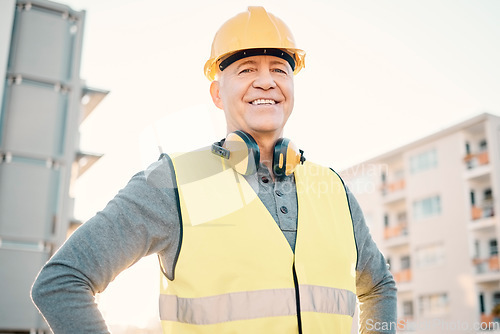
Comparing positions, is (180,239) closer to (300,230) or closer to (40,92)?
(300,230)

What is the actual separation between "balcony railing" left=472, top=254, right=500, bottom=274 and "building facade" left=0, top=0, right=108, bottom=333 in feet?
72.8

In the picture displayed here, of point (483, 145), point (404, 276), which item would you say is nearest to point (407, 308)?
point (404, 276)

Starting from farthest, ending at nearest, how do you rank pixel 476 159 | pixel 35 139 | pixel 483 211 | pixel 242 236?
pixel 476 159
pixel 483 211
pixel 35 139
pixel 242 236

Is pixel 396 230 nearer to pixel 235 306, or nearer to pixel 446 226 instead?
pixel 446 226

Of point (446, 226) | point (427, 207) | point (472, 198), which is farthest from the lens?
point (427, 207)

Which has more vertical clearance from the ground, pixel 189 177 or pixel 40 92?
pixel 40 92

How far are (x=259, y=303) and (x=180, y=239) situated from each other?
0.33m

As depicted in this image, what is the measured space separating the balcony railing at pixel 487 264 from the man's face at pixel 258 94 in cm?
2528

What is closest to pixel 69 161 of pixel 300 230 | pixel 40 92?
pixel 40 92

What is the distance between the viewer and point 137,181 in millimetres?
1758

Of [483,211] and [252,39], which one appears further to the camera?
[483,211]

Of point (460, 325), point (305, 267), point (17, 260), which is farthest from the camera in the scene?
point (460, 325)

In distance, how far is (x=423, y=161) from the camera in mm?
29453

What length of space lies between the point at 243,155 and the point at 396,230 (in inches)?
1182
